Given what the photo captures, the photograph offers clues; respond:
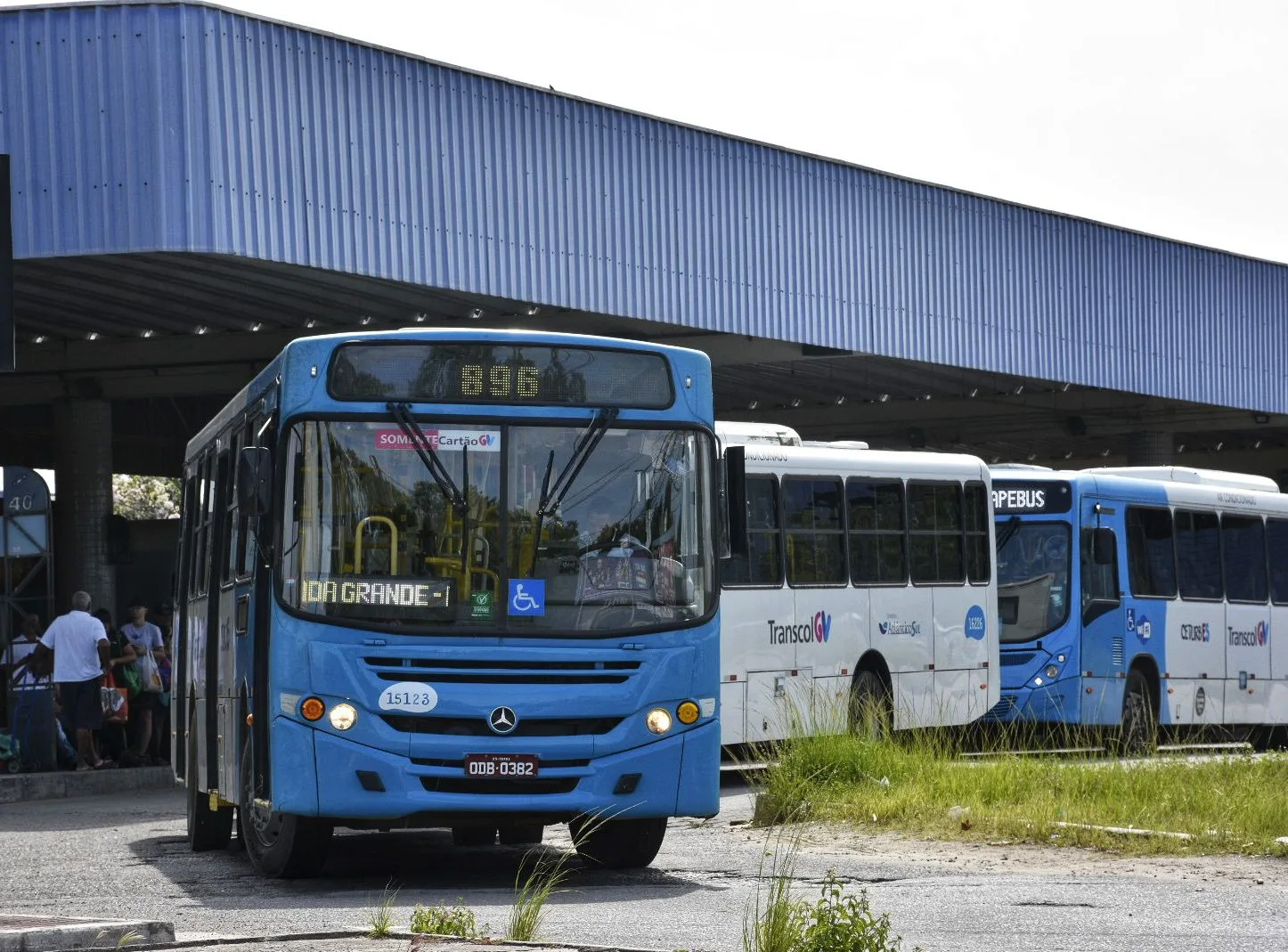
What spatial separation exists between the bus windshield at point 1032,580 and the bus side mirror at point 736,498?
10848 millimetres

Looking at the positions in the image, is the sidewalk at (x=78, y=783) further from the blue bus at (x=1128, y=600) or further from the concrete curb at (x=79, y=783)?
the blue bus at (x=1128, y=600)

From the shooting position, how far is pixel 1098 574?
22.3 m

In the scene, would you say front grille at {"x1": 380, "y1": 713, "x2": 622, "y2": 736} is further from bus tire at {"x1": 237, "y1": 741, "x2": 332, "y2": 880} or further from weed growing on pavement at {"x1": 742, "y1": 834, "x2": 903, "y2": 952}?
weed growing on pavement at {"x1": 742, "y1": 834, "x2": 903, "y2": 952}

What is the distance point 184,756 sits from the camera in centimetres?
1473

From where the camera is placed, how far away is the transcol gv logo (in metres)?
18.8

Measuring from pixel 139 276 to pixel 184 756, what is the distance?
927 centimetres

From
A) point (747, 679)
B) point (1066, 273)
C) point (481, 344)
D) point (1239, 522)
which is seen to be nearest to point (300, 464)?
point (481, 344)

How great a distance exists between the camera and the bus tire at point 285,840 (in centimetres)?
1137

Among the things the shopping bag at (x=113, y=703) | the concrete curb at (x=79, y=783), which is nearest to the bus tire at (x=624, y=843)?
the concrete curb at (x=79, y=783)

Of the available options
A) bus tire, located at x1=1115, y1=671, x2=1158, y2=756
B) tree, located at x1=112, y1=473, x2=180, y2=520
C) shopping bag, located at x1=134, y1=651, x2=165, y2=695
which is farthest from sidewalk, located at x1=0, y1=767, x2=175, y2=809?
tree, located at x1=112, y1=473, x2=180, y2=520

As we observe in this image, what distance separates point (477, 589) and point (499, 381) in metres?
1.14

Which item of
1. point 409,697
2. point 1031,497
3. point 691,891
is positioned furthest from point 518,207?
point 691,891

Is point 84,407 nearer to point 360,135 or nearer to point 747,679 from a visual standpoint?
point 360,135

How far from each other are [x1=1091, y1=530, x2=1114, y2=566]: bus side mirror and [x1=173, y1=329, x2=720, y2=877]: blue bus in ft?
36.9
